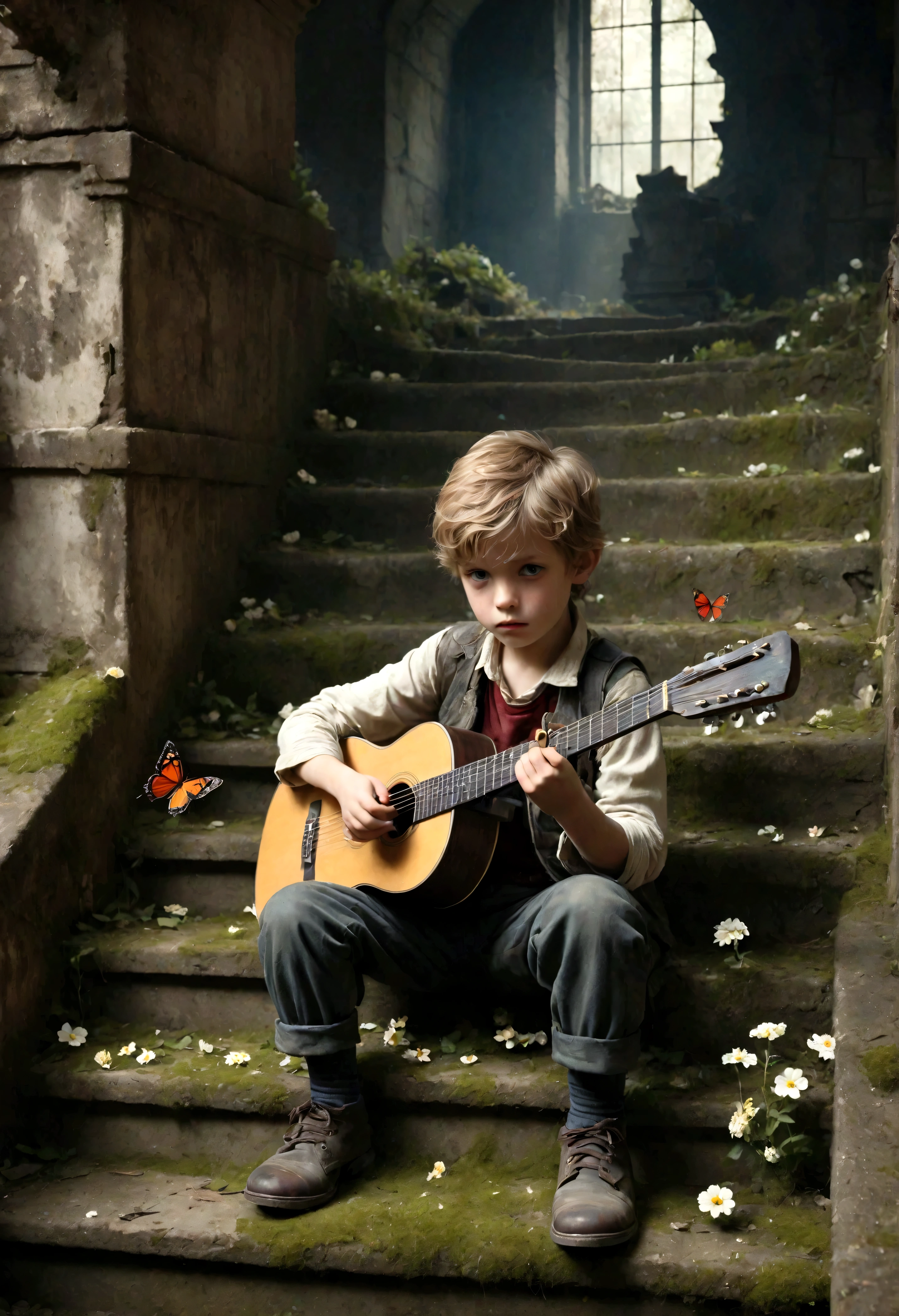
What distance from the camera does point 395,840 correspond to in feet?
6.99

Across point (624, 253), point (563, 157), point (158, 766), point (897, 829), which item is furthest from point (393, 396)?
point (563, 157)

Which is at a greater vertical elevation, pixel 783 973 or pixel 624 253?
pixel 624 253

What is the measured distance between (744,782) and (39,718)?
1.62 m

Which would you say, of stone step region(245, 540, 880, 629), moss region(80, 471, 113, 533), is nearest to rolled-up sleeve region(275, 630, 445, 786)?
stone step region(245, 540, 880, 629)

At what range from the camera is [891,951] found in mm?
2047

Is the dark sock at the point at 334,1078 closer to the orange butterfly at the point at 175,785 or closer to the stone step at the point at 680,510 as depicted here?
the orange butterfly at the point at 175,785

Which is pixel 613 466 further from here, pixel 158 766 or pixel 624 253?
pixel 624 253

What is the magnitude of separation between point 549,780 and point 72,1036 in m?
1.30

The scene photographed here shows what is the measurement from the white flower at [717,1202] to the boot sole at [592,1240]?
145mm

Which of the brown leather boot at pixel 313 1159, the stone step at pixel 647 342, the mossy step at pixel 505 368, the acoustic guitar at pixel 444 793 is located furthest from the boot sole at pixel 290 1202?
the stone step at pixel 647 342

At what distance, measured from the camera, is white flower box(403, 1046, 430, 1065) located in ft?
7.33

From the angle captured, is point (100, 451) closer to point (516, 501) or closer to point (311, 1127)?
point (516, 501)

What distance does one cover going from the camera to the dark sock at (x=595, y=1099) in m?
1.95

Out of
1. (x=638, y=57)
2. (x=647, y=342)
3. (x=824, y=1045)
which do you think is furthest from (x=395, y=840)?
(x=638, y=57)
